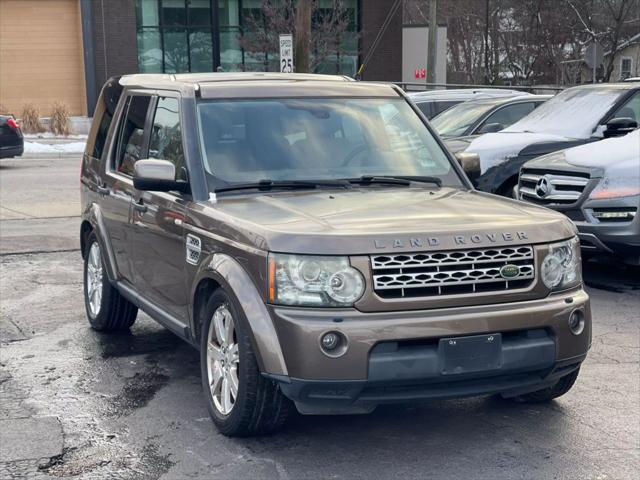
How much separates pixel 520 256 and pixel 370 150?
149 cm

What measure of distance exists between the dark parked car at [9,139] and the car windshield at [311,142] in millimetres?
17162

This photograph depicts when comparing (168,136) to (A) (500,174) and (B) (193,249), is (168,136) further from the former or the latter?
(A) (500,174)

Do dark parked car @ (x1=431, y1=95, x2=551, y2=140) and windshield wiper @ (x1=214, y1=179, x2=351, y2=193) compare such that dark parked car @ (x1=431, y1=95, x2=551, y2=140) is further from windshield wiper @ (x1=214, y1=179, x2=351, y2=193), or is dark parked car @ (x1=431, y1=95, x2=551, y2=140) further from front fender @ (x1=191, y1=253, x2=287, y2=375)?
front fender @ (x1=191, y1=253, x2=287, y2=375)

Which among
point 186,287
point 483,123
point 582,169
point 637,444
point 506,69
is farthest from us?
point 506,69

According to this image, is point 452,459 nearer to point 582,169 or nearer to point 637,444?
point 637,444

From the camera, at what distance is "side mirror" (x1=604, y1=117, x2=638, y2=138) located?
1054 cm

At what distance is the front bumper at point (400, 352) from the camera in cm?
437

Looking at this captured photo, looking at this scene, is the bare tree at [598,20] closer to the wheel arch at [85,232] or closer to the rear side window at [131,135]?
the wheel arch at [85,232]

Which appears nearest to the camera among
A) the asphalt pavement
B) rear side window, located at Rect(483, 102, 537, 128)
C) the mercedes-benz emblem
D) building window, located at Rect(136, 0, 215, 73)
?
the asphalt pavement

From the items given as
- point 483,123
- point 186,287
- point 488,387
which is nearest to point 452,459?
point 488,387

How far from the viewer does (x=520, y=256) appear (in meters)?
4.70

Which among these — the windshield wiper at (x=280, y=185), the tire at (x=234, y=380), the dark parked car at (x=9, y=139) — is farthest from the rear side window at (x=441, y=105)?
the tire at (x=234, y=380)

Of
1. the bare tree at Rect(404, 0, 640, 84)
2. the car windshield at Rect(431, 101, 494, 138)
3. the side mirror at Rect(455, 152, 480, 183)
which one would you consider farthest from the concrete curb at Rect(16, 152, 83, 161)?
the bare tree at Rect(404, 0, 640, 84)

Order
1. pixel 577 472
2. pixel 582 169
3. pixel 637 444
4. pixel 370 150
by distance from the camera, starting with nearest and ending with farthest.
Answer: pixel 577 472
pixel 637 444
pixel 370 150
pixel 582 169
